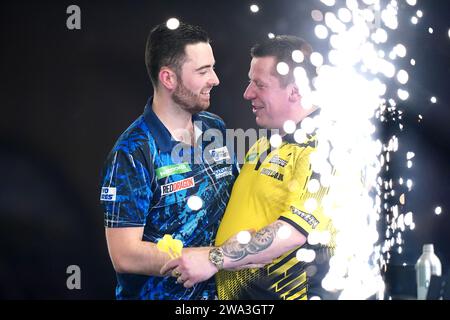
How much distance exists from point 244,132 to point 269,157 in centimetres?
17

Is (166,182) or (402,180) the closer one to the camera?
(166,182)

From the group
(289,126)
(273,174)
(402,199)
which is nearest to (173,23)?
(289,126)

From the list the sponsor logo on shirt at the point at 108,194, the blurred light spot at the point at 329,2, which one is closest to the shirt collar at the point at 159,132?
the sponsor logo on shirt at the point at 108,194

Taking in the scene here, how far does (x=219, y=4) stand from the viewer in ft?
8.31

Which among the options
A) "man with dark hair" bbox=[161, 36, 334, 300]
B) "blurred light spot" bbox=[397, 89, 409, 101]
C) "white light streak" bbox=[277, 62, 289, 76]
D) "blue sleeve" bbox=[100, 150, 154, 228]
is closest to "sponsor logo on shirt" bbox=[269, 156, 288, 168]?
"man with dark hair" bbox=[161, 36, 334, 300]

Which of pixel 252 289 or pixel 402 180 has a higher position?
pixel 402 180

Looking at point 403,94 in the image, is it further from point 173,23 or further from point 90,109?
point 90,109

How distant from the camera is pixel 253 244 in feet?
7.47

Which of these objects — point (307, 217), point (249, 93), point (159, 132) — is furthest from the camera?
point (249, 93)

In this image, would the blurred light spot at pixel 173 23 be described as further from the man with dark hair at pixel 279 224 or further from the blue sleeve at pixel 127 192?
the blue sleeve at pixel 127 192

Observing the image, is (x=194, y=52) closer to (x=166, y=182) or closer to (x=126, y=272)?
(x=166, y=182)

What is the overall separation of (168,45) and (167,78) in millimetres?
130

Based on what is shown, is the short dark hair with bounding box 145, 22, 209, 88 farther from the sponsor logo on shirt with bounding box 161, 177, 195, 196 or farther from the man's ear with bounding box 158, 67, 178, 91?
the sponsor logo on shirt with bounding box 161, 177, 195, 196

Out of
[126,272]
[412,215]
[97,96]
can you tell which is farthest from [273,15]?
[126,272]
